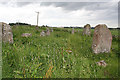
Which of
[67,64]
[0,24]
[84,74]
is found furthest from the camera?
[0,24]

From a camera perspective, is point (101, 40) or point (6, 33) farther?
point (101, 40)

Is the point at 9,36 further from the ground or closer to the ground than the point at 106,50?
further from the ground

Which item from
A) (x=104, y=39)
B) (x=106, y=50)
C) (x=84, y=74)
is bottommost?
(x=84, y=74)

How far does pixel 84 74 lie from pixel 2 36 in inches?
347

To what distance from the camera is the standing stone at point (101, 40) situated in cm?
1142

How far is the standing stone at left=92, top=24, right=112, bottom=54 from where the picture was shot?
1142 centimetres

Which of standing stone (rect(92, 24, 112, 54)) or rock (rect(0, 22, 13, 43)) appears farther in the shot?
standing stone (rect(92, 24, 112, 54))

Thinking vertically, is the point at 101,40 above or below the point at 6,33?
below

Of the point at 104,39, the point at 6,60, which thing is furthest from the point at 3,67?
the point at 104,39

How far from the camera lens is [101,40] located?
11477 mm

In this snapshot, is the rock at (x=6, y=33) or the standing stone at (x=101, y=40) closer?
the rock at (x=6, y=33)

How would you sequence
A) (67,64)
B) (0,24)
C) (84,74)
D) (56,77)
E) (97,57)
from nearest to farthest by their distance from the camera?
(56,77)
(84,74)
(67,64)
(97,57)
(0,24)

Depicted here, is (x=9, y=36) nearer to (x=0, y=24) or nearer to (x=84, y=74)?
(x=0, y=24)

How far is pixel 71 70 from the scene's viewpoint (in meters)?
7.29
